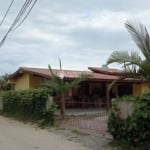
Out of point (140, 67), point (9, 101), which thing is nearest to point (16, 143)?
point (140, 67)

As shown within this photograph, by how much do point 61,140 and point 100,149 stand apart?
234 centimetres

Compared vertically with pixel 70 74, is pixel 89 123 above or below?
below

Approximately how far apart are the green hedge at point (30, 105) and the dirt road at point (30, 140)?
1.33 m

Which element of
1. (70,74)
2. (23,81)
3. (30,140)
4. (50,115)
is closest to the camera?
(30,140)

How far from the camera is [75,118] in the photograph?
19.0 m

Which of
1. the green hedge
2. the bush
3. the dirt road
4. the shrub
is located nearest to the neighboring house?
the green hedge

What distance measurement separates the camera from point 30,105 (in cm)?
2100

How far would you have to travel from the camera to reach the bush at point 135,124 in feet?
38.5

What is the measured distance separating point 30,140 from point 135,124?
172 inches

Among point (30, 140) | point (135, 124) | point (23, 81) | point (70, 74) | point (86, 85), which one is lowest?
point (30, 140)

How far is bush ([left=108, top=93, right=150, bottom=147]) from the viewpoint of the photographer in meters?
11.7

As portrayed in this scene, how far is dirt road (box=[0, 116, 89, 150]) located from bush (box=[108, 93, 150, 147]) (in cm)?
135

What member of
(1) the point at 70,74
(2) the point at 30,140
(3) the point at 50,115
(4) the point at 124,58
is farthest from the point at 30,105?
(4) the point at 124,58

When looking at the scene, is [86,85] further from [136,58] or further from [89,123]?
[136,58]
